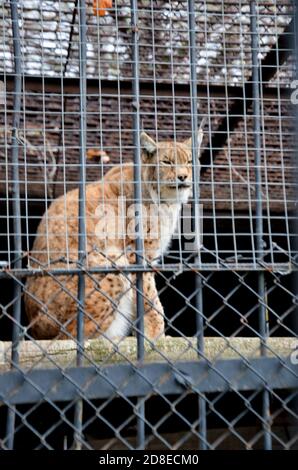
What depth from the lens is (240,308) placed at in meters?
8.91

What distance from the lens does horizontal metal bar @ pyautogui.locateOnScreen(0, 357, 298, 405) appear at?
3.40m

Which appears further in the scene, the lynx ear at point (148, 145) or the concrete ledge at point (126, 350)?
the lynx ear at point (148, 145)

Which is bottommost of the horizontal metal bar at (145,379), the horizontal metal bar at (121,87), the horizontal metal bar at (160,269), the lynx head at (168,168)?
the horizontal metal bar at (145,379)

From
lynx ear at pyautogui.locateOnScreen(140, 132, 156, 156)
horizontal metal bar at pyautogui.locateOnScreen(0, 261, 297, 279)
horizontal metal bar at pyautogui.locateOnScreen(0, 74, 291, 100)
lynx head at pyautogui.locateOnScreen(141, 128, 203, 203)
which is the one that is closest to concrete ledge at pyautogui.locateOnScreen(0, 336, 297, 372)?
horizontal metal bar at pyautogui.locateOnScreen(0, 261, 297, 279)

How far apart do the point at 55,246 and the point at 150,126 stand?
2518mm

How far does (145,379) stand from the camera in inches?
137

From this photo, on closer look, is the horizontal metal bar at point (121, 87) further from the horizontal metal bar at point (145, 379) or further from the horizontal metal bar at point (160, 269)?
the horizontal metal bar at point (145, 379)

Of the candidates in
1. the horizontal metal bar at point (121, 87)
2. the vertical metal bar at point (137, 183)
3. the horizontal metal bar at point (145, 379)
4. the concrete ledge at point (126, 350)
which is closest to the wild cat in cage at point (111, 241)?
the horizontal metal bar at point (121, 87)

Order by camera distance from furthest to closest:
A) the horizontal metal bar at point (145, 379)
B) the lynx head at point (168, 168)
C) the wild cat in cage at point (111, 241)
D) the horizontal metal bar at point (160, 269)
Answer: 1. the lynx head at point (168, 168)
2. the wild cat in cage at point (111, 241)
3. the horizontal metal bar at point (160, 269)
4. the horizontal metal bar at point (145, 379)

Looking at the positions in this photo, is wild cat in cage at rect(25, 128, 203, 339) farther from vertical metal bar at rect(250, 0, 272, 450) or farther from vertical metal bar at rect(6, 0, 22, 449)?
vertical metal bar at rect(6, 0, 22, 449)

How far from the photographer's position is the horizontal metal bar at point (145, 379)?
3398 mm

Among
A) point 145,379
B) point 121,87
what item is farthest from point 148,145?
point 145,379
